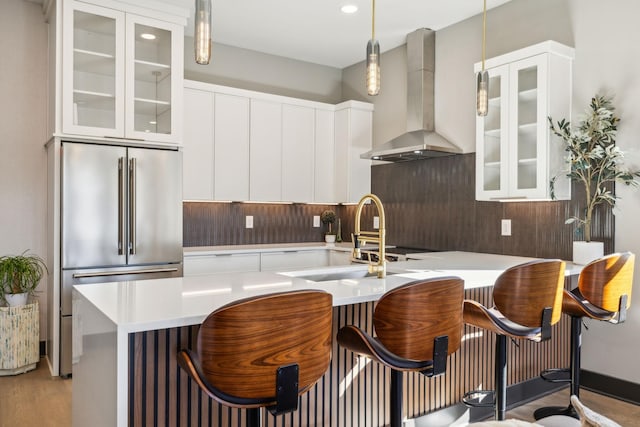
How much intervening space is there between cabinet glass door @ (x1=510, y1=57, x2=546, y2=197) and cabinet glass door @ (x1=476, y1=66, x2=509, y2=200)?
2.9 inches

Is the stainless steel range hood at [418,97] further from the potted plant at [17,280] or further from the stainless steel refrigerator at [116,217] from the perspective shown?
the potted plant at [17,280]

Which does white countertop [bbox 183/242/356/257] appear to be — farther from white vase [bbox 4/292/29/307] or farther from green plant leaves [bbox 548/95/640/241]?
green plant leaves [bbox 548/95/640/241]

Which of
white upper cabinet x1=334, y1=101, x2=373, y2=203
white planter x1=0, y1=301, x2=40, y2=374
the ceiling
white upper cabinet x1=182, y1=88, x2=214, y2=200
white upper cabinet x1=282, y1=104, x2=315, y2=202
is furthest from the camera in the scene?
white upper cabinet x1=334, y1=101, x2=373, y2=203

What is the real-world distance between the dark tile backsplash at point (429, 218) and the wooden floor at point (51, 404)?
3.29 feet

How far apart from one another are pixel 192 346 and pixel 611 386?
9.58 ft

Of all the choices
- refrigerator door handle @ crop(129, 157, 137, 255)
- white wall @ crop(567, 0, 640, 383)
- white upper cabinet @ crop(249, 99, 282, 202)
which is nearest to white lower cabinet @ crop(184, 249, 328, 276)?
refrigerator door handle @ crop(129, 157, 137, 255)

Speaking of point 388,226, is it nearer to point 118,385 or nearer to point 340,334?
point 340,334

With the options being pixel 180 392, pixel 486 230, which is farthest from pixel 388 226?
pixel 180 392

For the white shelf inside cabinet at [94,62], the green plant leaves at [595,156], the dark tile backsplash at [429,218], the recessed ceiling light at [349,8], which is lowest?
the dark tile backsplash at [429,218]

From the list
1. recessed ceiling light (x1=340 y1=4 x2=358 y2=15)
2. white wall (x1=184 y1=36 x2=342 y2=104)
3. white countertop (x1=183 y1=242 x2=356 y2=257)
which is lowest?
white countertop (x1=183 y1=242 x2=356 y2=257)

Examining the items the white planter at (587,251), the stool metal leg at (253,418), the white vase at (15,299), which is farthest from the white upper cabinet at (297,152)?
the stool metal leg at (253,418)

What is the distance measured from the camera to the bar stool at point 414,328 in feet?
5.89

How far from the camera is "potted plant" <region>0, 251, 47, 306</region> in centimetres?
348

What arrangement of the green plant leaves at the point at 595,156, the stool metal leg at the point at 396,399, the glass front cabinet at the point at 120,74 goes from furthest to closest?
the glass front cabinet at the point at 120,74
the green plant leaves at the point at 595,156
the stool metal leg at the point at 396,399
